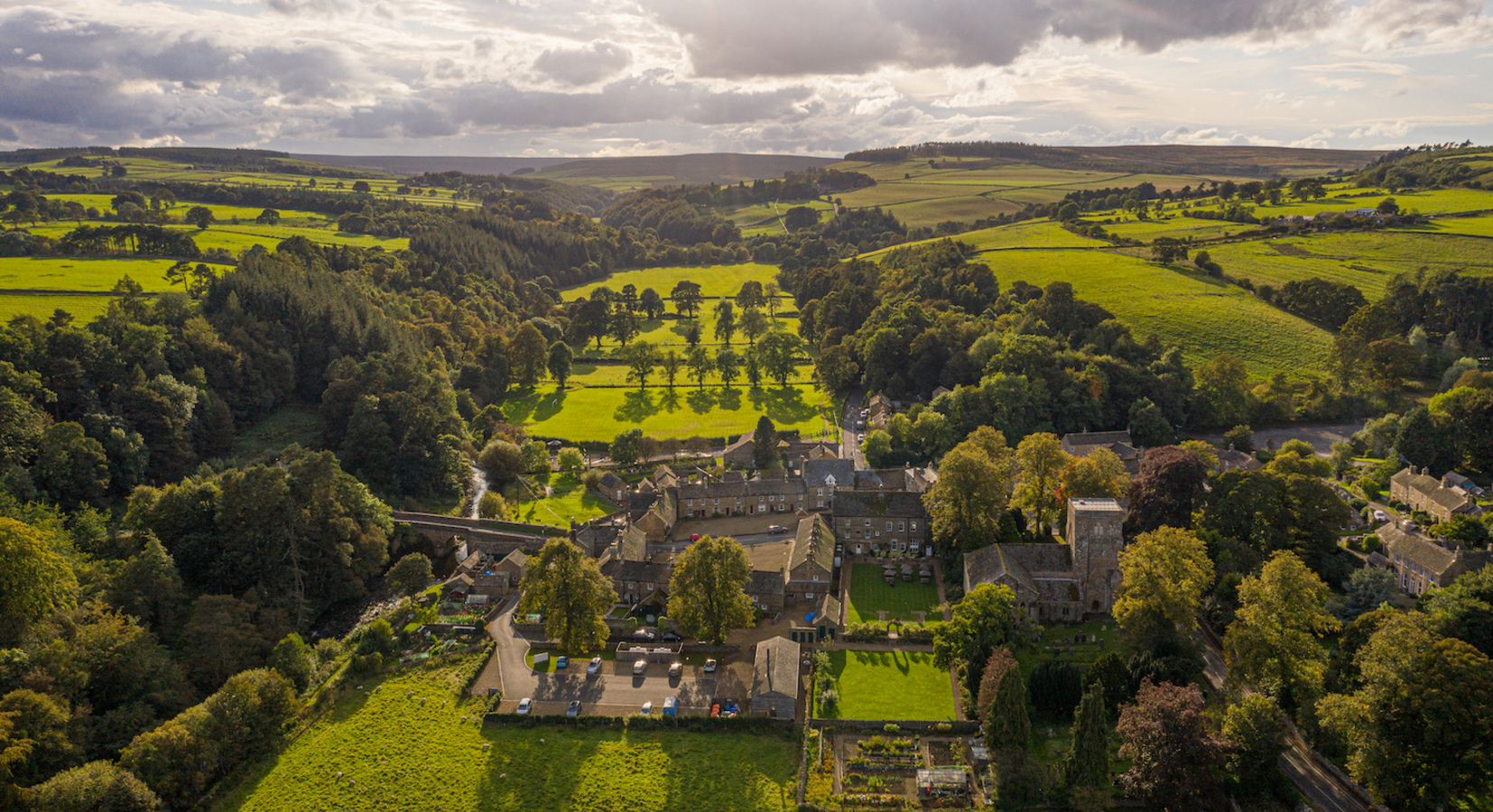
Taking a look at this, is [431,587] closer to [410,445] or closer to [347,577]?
[347,577]

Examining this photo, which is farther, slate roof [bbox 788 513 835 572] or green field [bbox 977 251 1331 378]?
green field [bbox 977 251 1331 378]

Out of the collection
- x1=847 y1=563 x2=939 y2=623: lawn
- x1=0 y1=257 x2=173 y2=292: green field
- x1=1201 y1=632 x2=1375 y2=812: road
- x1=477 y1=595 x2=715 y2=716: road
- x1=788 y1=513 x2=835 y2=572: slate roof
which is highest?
x1=0 y1=257 x2=173 y2=292: green field

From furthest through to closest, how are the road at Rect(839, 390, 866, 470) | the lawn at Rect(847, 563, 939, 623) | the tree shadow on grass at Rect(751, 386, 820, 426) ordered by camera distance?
the tree shadow on grass at Rect(751, 386, 820, 426) → the road at Rect(839, 390, 866, 470) → the lawn at Rect(847, 563, 939, 623)

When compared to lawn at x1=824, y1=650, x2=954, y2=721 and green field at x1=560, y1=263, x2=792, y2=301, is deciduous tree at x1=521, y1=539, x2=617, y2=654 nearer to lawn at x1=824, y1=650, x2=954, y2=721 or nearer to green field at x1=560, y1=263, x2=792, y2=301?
Result: lawn at x1=824, y1=650, x2=954, y2=721

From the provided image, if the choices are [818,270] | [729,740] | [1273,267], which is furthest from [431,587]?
[1273,267]

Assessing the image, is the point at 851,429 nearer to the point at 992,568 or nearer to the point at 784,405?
the point at 784,405

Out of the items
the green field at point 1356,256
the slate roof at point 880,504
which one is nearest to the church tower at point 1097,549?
the slate roof at point 880,504

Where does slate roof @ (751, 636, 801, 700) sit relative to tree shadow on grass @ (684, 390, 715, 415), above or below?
below

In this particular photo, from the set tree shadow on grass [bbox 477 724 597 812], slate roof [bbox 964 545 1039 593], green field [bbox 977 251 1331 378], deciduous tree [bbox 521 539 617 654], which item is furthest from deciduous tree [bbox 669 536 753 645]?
green field [bbox 977 251 1331 378]
